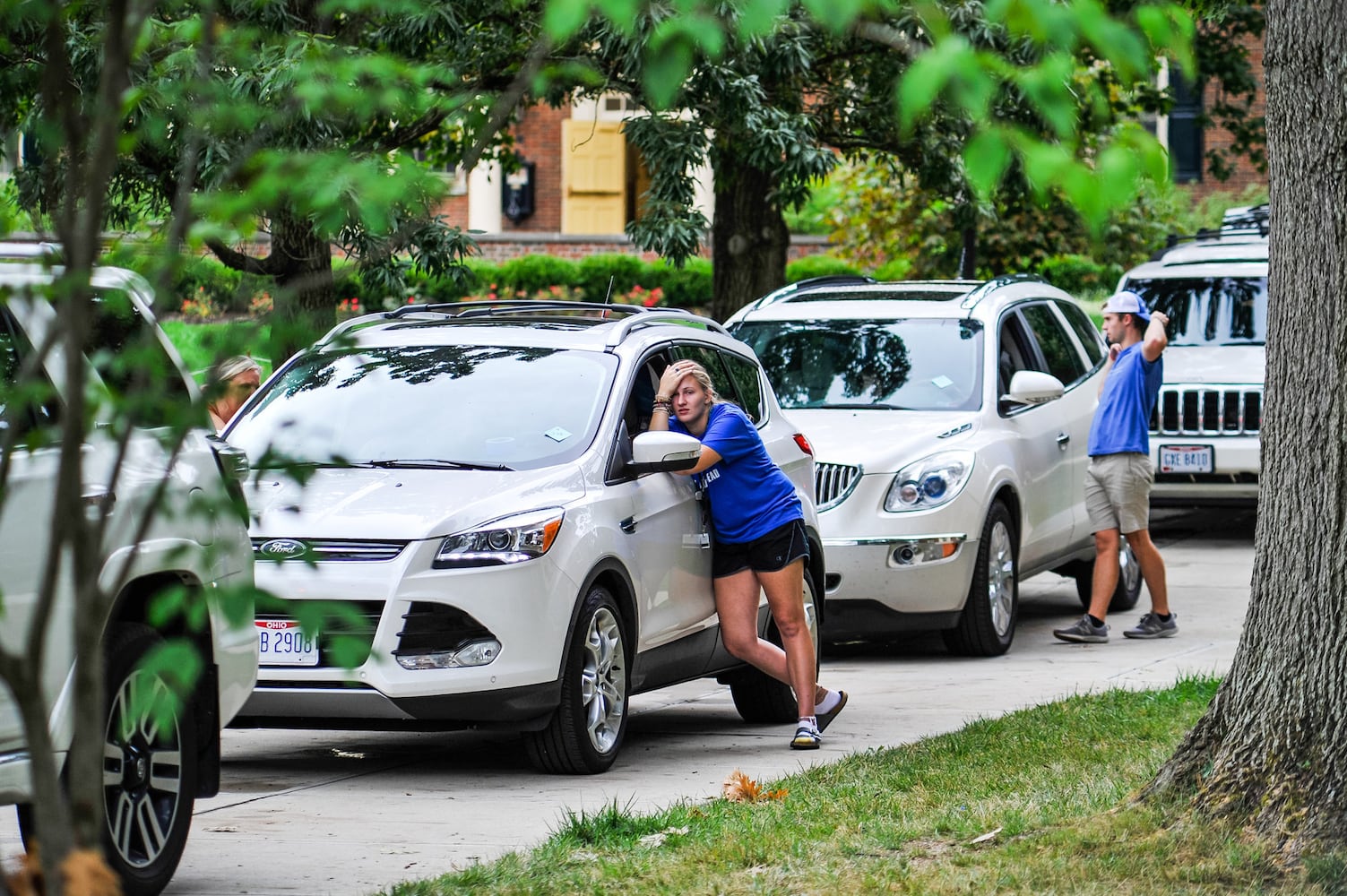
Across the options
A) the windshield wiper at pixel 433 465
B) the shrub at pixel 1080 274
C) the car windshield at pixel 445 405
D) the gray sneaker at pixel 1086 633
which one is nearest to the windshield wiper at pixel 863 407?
the gray sneaker at pixel 1086 633

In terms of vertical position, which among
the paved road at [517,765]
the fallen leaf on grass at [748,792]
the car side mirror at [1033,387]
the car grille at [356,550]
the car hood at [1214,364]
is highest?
the car side mirror at [1033,387]

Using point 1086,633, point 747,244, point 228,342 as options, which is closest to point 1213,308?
point 747,244

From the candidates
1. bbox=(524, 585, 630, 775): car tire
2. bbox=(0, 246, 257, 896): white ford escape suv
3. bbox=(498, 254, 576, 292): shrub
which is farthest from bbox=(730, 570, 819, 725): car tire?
bbox=(498, 254, 576, 292): shrub

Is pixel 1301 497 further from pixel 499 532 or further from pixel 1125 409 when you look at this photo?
pixel 1125 409

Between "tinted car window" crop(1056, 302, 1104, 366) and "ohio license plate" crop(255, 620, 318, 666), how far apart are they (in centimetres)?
741

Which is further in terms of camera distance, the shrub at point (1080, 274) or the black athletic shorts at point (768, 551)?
the shrub at point (1080, 274)

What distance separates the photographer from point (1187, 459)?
16.7 meters

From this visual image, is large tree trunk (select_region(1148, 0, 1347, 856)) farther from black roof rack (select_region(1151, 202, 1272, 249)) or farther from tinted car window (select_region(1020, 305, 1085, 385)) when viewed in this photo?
black roof rack (select_region(1151, 202, 1272, 249))

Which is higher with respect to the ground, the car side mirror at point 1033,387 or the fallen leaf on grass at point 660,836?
the car side mirror at point 1033,387

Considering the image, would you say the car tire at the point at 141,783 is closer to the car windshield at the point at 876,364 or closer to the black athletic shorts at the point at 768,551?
the black athletic shorts at the point at 768,551

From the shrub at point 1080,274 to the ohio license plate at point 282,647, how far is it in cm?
2383

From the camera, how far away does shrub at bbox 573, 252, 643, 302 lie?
106 feet

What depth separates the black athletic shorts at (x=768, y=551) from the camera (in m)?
8.45

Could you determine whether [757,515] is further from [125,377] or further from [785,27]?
[785,27]
